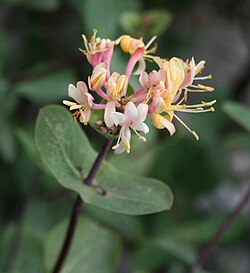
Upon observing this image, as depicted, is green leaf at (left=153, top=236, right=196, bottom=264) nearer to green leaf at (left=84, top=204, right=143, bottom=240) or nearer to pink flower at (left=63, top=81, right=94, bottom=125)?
green leaf at (left=84, top=204, right=143, bottom=240)

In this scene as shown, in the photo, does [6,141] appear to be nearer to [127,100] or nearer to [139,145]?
[139,145]

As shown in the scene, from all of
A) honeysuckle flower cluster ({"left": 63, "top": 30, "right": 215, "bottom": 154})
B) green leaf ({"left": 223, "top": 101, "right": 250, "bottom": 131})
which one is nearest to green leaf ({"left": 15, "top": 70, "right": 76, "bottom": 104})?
green leaf ({"left": 223, "top": 101, "right": 250, "bottom": 131})

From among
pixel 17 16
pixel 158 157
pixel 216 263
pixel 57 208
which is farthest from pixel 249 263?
pixel 17 16

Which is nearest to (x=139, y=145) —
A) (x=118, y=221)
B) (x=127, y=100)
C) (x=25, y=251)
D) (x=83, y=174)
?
(x=118, y=221)

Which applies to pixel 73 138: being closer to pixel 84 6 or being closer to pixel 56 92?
pixel 56 92

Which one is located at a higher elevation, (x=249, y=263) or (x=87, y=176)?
(x=87, y=176)

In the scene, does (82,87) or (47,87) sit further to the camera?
(47,87)

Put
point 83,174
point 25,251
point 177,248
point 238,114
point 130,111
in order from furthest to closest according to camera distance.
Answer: point 177,248 → point 25,251 → point 238,114 → point 83,174 → point 130,111
